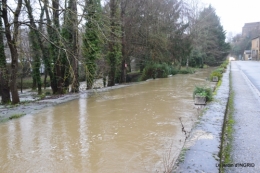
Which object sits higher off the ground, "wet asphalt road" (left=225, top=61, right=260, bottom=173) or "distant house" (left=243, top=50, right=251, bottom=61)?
"distant house" (left=243, top=50, right=251, bottom=61)

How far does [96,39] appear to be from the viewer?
1578 centimetres

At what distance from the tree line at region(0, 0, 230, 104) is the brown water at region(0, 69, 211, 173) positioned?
294 centimetres

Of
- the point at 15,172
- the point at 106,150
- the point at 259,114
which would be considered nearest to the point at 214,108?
the point at 259,114

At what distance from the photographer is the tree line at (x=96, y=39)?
35.8ft

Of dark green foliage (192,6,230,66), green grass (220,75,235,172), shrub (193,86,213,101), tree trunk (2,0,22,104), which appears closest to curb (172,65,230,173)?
green grass (220,75,235,172)

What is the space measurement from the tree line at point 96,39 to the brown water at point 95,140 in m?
2.94

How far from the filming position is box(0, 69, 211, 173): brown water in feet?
13.9

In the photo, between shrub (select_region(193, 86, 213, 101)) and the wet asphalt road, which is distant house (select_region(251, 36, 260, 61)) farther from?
the wet asphalt road

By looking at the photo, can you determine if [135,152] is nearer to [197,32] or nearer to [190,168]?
[190,168]

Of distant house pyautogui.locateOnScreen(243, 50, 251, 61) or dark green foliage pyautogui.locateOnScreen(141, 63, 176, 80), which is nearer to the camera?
dark green foliage pyautogui.locateOnScreen(141, 63, 176, 80)

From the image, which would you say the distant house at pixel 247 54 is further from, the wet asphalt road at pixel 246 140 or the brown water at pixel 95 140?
the wet asphalt road at pixel 246 140

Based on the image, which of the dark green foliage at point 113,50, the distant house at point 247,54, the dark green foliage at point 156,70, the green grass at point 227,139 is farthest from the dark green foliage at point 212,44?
the green grass at point 227,139

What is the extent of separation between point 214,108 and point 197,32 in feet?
96.6

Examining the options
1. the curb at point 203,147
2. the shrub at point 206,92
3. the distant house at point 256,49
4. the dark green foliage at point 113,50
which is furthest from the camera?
the distant house at point 256,49
